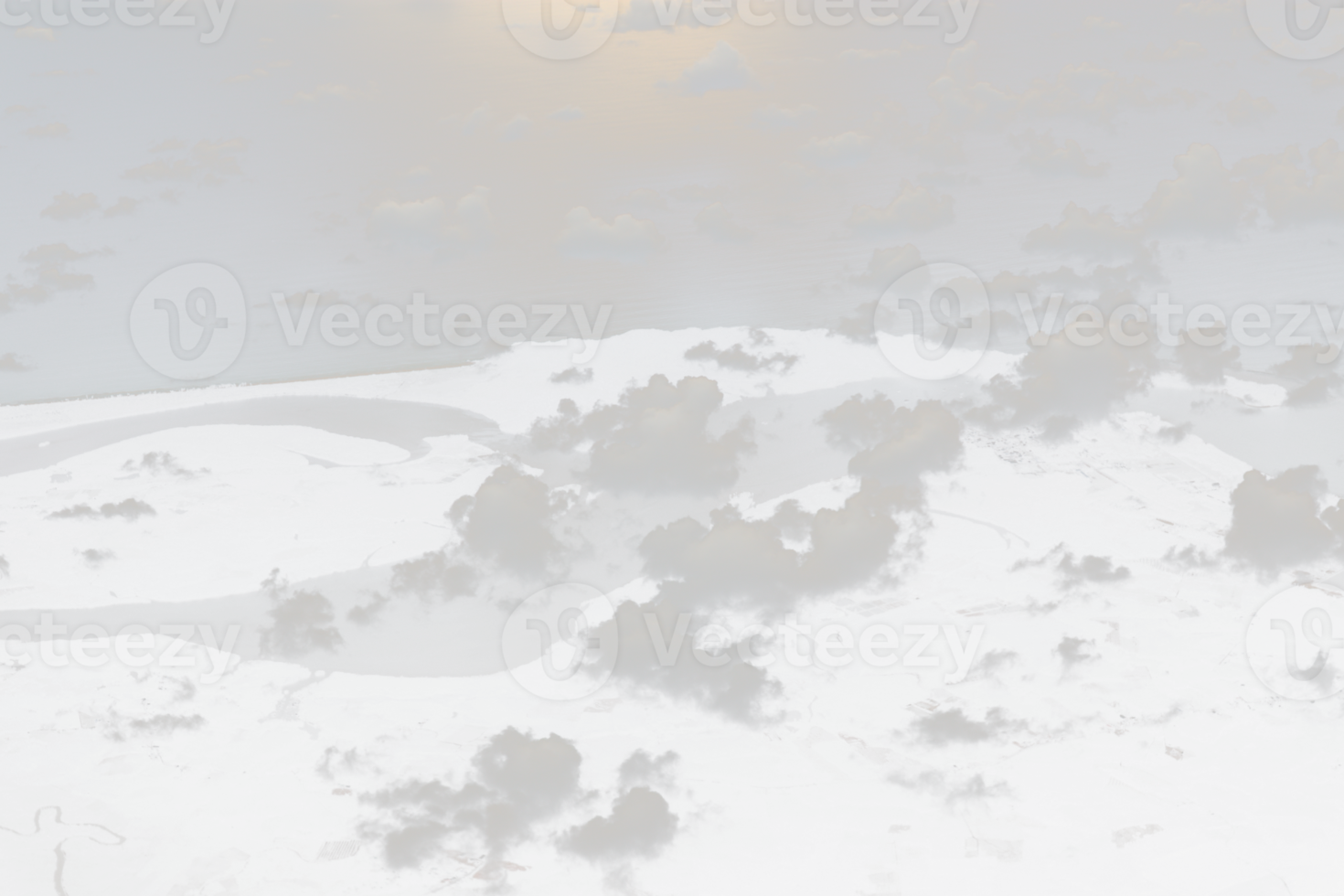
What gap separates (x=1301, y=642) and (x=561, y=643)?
5491 centimetres

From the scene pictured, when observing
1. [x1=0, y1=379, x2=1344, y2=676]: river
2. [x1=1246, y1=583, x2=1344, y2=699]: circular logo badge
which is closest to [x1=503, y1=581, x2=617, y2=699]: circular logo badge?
[x1=0, y1=379, x2=1344, y2=676]: river

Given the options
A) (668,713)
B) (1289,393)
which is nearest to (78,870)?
(668,713)

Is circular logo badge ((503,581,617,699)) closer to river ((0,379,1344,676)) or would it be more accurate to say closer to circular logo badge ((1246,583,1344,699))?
river ((0,379,1344,676))

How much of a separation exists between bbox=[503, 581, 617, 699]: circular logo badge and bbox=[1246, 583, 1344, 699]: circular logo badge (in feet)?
153

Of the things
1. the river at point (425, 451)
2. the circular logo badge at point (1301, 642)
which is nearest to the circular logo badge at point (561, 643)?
the river at point (425, 451)

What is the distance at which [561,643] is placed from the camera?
7238 centimetres

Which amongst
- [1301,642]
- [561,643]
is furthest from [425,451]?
[1301,642]

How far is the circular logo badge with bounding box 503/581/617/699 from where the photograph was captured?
68.2m

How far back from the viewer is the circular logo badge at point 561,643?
2685 inches

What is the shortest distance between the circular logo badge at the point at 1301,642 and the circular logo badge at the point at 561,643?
4670 cm

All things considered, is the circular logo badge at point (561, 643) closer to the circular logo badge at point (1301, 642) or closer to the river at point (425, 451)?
the river at point (425, 451)

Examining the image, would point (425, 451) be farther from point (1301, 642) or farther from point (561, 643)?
point (1301, 642)

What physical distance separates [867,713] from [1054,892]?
1559cm

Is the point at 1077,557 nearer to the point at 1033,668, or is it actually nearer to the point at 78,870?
the point at 1033,668
